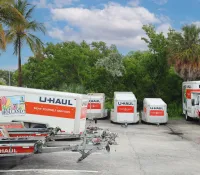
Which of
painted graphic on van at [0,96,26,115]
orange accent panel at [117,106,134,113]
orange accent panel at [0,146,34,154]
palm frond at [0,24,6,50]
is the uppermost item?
palm frond at [0,24,6,50]

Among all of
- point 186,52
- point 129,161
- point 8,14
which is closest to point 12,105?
point 129,161

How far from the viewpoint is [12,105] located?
16188mm

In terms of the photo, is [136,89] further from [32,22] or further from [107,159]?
[107,159]

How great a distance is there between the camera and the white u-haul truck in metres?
15.7

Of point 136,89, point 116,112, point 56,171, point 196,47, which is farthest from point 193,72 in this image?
point 56,171

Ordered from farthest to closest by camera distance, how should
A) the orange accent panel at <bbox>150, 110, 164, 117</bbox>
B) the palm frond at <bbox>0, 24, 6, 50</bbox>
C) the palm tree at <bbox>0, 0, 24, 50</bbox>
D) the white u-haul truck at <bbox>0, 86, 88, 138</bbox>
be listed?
the orange accent panel at <bbox>150, 110, 164, 117</bbox>, the palm tree at <bbox>0, 0, 24, 50</bbox>, the palm frond at <bbox>0, 24, 6, 50</bbox>, the white u-haul truck at <bbox>0, 86, 88, 138</bbox>

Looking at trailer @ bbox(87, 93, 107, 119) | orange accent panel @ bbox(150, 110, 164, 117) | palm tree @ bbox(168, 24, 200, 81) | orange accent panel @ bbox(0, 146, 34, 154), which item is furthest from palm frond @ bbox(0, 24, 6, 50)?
palm tree @ bbox(168, 24, 200, 81)

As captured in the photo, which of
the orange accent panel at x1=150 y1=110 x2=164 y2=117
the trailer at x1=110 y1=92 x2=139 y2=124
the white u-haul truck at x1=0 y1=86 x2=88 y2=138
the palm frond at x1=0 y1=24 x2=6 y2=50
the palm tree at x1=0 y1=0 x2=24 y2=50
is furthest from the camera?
the orange accent panel at x1=150 y1=110 x2=164 y2=117

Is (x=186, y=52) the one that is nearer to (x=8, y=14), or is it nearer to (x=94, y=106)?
(x=94, y=106)

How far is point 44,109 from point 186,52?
18.3 m

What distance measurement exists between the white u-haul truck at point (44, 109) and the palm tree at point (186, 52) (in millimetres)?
16929

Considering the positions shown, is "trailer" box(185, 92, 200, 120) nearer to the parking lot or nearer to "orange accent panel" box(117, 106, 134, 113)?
"orange accent panel" box(117, 106, 134, 113)

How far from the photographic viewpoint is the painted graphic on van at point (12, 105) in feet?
53.0

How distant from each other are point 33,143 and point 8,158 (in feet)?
9.54
